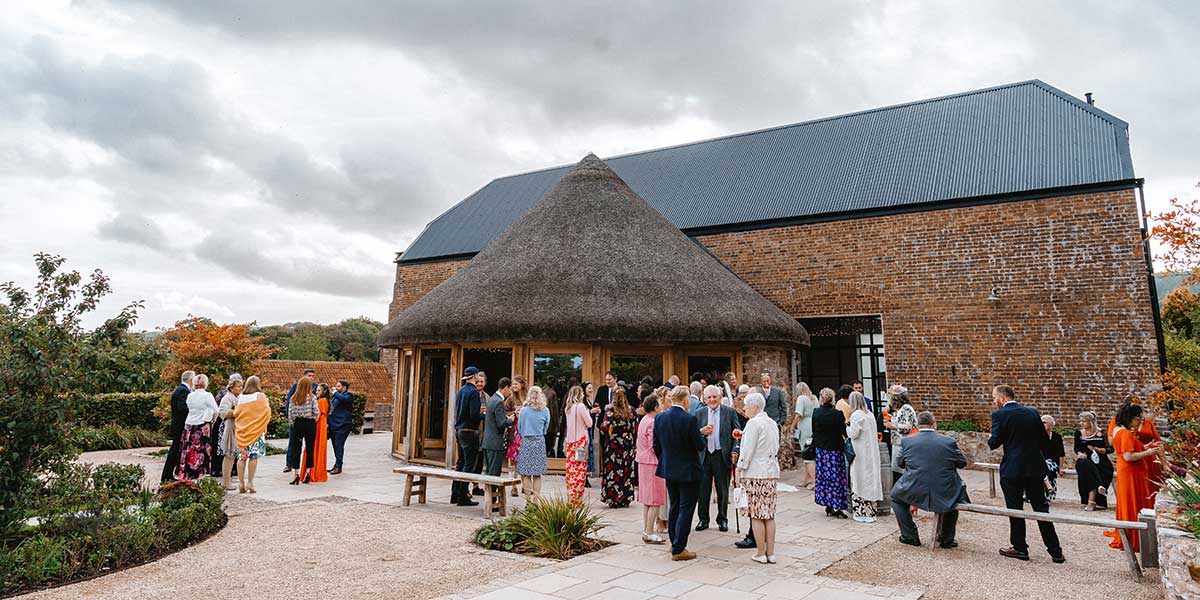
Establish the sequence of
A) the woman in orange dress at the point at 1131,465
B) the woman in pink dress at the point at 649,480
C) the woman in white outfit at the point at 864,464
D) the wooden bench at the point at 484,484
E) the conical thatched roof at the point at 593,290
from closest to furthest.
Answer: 1. the woman in orange dress at the point at 1131,465
2. the woman in pink dress at the point at 649,480
3. the wooden bench at the point at 484,484
4. the woman in white outfit at the point at 864,464
5. the conical thatched roof at the point at 593,290

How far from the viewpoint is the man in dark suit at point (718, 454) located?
707 cm

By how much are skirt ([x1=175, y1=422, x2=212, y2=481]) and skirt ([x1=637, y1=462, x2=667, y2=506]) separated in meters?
6.42

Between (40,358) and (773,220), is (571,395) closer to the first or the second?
(40,358)

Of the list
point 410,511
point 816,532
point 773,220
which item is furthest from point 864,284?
point 410,511

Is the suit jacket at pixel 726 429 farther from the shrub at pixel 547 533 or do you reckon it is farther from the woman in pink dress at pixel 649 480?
the shrub at pixel 547 533

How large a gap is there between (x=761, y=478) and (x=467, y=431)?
13.9 feet

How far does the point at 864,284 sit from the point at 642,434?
912 cm

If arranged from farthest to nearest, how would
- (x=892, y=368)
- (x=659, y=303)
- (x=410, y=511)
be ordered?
(x=892, y=368) < (x=659, y=303) < (x=410, y=511)

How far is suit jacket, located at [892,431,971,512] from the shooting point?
6098mm

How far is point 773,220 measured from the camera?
14969mm

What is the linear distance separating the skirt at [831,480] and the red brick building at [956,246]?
3.91 m

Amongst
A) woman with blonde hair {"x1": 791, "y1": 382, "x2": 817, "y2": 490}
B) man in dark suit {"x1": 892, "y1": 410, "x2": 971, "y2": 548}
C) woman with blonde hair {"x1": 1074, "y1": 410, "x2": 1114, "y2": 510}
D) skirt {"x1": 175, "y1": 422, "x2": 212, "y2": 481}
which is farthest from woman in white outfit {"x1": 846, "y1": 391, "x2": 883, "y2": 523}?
skirt {"x1": 175, "y1": 422, "x2": 212, "y2": 481}

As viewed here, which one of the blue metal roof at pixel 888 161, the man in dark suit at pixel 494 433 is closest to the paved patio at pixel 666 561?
the man in dark suit at pixel 494 433

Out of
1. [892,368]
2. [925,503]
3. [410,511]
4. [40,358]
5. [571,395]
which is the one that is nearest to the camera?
[40,358]
